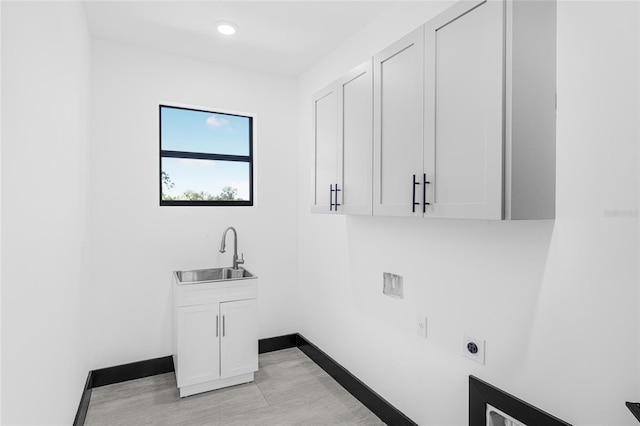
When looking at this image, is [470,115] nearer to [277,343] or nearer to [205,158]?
[205,158]

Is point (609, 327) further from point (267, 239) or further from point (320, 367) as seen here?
point (267, 239)

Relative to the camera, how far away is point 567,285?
143 centimetres

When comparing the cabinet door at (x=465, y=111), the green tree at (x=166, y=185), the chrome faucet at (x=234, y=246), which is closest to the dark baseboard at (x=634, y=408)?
the cabinet door at (x=465, y=111)

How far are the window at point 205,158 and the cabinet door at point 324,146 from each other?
3.65 ft

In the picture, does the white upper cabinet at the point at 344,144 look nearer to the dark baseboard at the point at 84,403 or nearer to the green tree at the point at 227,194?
the green tree at the point at 227,194

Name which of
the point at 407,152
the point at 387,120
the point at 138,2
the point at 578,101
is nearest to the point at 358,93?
the point at 387,120

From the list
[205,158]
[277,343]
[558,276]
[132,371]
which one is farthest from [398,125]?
[132,371]

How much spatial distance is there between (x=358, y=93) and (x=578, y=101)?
3.62 feet

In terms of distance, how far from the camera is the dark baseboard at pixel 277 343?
3516mm

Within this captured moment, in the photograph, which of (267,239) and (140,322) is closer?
(140,322)

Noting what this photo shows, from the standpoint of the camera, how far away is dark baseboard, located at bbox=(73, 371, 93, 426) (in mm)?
2215

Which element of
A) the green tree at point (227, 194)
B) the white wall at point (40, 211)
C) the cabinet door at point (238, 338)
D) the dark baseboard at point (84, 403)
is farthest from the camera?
the green tree at point (227, 194)

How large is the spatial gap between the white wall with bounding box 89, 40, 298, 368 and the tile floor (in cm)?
37

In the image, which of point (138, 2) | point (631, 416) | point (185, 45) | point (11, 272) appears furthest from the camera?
point (185, 45)
